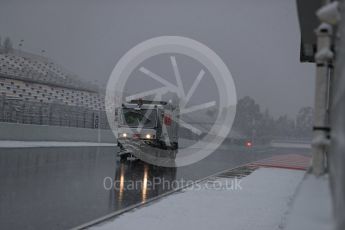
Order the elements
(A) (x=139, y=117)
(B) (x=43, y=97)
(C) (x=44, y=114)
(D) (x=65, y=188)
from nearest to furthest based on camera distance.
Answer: (D) (x=65, y=188) < (A) (x=139, y=117) < (C) (x=44, y=114) < (B) (x=43, y=97)

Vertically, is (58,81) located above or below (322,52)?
above

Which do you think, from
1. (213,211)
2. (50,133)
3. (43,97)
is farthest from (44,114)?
(43,97)

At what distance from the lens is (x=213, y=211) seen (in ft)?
26.6

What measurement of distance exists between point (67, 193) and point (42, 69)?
201ft

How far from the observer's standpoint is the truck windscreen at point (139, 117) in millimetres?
18280

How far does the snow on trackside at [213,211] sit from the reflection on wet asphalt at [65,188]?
0.83 metres

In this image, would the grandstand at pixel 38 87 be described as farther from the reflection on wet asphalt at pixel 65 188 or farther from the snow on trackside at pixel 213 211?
the snow on trackside at pixel 213 211

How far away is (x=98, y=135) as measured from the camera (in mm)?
32594

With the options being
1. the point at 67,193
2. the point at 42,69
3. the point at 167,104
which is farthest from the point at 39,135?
the point at 42,69

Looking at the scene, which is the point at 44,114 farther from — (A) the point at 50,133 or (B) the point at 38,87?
(B) the point at 38,87

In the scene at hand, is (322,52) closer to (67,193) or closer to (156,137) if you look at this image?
(67,193)

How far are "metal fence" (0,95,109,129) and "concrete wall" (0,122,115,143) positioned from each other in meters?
1.06

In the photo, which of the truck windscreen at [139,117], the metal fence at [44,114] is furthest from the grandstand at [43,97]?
the truck windscreen at [139,117]

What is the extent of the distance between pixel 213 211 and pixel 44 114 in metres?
22.3
